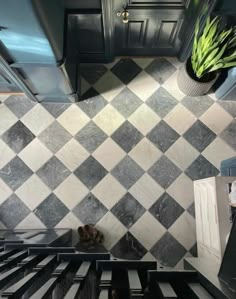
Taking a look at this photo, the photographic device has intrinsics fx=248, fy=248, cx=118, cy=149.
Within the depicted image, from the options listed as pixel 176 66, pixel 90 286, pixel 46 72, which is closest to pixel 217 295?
pixel 90 286

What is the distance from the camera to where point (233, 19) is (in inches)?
59.9

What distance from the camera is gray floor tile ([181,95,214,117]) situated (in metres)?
1.90

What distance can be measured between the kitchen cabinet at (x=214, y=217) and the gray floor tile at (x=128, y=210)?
1.37 feet

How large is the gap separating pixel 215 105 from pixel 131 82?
0.67 metres

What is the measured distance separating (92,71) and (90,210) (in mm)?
1080

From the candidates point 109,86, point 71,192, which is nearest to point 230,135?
point 109,86

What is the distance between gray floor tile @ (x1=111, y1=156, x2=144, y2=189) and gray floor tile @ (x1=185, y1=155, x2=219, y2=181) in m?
0.36

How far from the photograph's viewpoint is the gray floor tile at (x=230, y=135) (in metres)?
1.85

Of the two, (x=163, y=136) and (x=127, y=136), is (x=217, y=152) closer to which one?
(x=163, y=136)

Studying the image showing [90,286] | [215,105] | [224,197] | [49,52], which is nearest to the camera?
[90,286]

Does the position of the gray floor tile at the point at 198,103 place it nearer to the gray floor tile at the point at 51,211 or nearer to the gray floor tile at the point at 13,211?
the gray floor tile at the point at 51,211

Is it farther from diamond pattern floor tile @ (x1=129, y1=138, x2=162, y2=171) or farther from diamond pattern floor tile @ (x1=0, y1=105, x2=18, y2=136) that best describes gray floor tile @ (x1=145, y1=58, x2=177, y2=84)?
diamond pattern floor tile @ (x1=0, y1=105, x2=18, y2=136)

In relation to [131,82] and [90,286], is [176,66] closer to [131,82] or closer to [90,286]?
[131,82]

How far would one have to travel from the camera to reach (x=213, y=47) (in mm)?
1507
